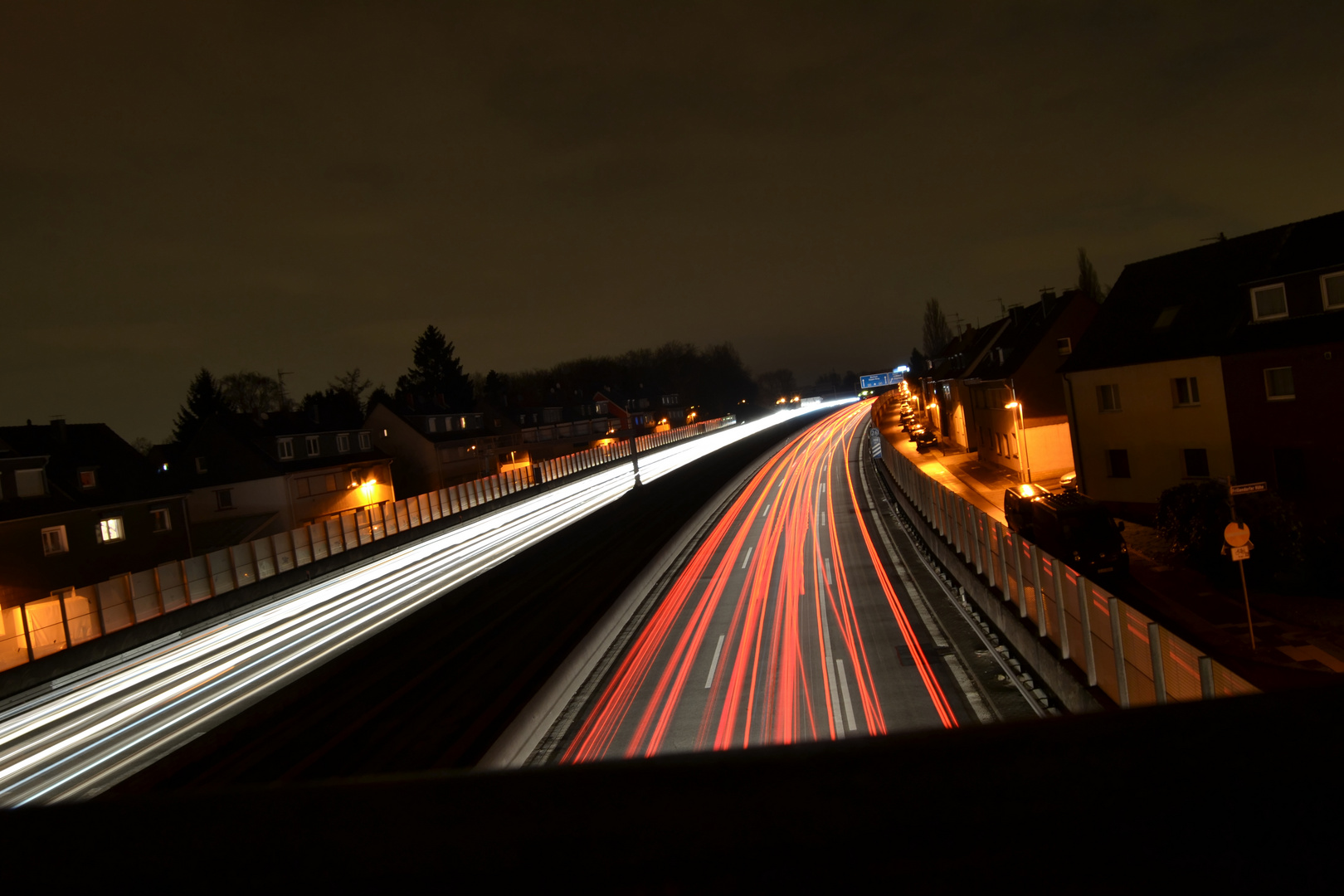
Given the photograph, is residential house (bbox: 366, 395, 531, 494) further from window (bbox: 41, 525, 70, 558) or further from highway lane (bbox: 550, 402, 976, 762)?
highway lane (bbox: 550, 402, 976, 762)

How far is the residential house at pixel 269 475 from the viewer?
49375mm

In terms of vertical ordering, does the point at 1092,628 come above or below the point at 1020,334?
below

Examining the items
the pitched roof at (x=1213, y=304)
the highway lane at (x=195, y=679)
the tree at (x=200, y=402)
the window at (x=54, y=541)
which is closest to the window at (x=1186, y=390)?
the pitched roof at (x=1213, y=304)

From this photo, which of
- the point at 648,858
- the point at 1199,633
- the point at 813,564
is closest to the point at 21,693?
the point at 813,564

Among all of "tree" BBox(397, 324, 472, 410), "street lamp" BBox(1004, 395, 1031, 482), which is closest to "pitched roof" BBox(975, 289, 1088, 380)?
"street lamp" BBox(1004, 395, 1031, 482)

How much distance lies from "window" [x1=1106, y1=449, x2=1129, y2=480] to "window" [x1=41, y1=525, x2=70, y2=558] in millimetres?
40399

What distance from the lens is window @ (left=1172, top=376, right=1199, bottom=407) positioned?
24.8m

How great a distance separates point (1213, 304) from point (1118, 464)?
19.2 feet

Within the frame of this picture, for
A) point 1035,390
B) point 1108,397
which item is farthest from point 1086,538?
point 1035,390

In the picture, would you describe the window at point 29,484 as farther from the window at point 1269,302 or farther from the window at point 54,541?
the window at point 1269,302

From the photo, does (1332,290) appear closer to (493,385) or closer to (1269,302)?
(1269,302)

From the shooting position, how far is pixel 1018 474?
37938mm

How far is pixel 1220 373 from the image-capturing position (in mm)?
23781

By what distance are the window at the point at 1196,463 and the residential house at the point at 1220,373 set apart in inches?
1.2
